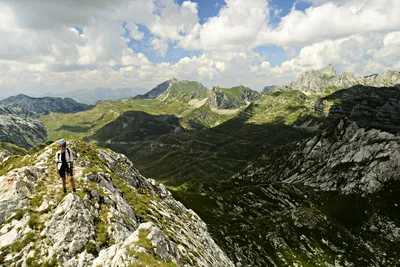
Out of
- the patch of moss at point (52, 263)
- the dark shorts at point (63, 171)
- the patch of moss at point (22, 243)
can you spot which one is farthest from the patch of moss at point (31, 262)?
the dark shorts at point (63, 171)

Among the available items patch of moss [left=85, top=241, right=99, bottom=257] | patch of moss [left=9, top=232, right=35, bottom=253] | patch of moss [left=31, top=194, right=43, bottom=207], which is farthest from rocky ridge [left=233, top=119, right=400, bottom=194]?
patch of moss [left=9, top=232, right=35, bottom=253]

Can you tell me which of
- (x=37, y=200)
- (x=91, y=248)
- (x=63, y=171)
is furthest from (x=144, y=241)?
(x=37, y=200)

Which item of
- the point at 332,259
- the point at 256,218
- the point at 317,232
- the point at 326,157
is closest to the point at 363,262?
the point at 332,259

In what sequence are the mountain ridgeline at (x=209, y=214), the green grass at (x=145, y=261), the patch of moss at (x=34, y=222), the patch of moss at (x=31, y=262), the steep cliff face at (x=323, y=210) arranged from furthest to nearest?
1. the steep cliff face at (x=323, y=210)
2. the patch of moss at (x=34, y=222)
3. the mountain ridgeline at (x=209, y=214)
4. the patch of moss at (x=31, y=262)
5. the green grass at (x=145, y=261)

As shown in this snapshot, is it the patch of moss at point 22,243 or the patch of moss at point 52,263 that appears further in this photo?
the patch of moss at point 22,243

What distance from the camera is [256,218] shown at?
135 m

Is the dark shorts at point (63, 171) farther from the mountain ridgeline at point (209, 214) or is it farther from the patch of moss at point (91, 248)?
the patch of moss at point (91, 248)

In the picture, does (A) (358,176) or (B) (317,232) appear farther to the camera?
(A) (358,176)

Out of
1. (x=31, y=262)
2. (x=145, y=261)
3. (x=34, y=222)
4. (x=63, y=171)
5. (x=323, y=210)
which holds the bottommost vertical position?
(x=323, y=210)

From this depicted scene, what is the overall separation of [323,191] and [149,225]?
15800 cm

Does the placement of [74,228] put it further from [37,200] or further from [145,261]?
[145,261]

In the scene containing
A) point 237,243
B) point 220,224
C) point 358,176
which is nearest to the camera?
point 237,243

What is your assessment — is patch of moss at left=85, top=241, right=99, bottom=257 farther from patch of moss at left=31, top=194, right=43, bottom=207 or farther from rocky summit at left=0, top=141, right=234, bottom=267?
patch of moss at left=31, top=194, right=43, bottom=207

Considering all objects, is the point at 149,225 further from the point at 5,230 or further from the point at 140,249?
the point at 5,230
